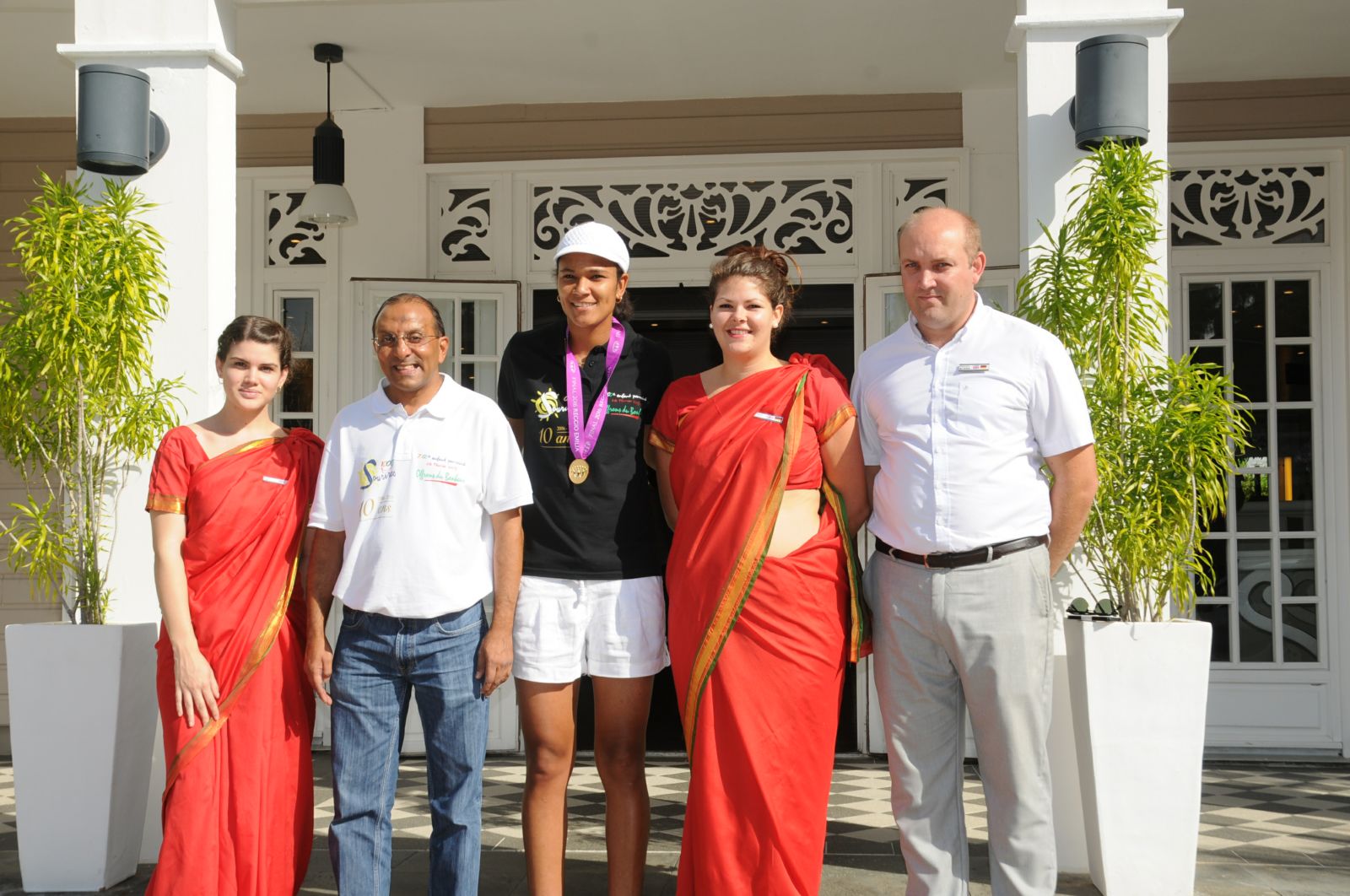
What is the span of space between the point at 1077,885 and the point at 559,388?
1878 millimetres

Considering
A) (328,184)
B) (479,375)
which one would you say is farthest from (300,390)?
(328,184)

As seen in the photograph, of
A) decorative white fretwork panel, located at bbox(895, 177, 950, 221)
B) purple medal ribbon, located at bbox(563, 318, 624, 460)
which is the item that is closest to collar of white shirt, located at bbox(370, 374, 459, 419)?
purple medal ribbon, located at bbox(563, 318, 624, 460)

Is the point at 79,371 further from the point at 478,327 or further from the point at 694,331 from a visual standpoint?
the point at 694,331

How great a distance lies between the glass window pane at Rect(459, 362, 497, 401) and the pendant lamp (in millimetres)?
839

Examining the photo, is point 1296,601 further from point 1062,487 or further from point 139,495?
point 139,495

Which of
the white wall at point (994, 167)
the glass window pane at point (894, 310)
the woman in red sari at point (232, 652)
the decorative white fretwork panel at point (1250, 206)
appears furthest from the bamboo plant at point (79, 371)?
the decorative white fretwork panel at point (1250, 206)

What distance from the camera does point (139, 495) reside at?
361 centimetres

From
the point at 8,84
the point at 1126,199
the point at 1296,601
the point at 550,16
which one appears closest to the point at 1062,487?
the point at 1126,199

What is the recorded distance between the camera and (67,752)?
3.28 m

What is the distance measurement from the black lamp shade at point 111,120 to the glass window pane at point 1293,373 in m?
4.66

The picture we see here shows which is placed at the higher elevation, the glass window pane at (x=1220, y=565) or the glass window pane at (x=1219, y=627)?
the glass window pane at (x=1220, y=565)

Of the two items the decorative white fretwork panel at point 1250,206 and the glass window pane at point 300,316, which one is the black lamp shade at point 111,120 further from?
the decorative white fretwork panel at point 1250,206

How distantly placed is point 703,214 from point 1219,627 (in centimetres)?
296

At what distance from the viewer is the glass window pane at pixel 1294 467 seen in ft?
18.1
